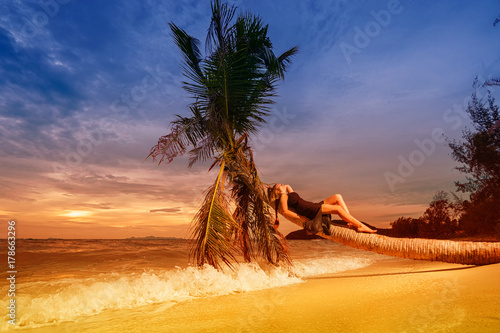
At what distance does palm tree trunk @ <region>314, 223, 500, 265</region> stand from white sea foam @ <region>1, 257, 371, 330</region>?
169 centimetres

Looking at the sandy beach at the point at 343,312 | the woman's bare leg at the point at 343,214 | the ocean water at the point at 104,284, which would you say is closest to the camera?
the sandy beach at the point at 343,312

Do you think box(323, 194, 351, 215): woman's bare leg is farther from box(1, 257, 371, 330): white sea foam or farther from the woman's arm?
box(1, 257, 371, 330): white sea foam

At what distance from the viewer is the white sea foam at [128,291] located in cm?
490

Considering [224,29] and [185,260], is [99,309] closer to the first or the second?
[185,260]

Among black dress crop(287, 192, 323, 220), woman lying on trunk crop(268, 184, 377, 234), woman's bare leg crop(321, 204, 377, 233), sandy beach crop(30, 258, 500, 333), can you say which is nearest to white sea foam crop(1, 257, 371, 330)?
sandy beach crop(30, 258, 500, 333)

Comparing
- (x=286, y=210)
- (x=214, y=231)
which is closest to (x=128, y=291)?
(x=214, y=231)

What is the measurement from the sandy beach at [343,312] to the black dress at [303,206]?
196 centimetres

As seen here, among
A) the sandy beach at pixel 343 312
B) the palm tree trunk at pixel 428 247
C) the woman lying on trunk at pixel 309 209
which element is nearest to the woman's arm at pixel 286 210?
the woman lying on trunk at pixel 309 209

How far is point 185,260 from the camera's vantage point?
1146 cm

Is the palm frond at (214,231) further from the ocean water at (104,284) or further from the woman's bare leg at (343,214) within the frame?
the woman's bare leg at (343,214)

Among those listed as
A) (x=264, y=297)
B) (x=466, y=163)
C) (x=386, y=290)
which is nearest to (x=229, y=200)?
(x=264, y=297)

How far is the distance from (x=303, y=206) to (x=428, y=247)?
2747 millimetres

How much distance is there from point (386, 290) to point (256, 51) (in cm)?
730

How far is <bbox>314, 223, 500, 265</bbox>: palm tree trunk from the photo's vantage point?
22.0ft
